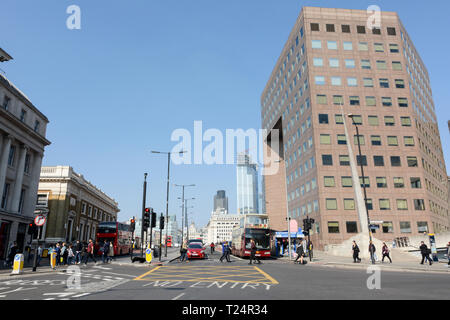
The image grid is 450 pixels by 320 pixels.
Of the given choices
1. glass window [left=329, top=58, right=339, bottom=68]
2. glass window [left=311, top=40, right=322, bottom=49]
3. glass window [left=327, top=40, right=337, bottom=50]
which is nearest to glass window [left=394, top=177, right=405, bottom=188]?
glass window [left=329, top=58, right=339, bottom=68]

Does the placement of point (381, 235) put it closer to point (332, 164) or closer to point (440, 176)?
point (332, 164)

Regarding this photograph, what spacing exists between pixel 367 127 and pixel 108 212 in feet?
192

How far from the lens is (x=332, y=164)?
5269cm

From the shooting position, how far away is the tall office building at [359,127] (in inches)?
2029

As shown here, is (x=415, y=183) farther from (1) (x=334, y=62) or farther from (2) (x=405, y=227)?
(1) (x=334, y=62)

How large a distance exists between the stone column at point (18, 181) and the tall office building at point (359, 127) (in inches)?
1603

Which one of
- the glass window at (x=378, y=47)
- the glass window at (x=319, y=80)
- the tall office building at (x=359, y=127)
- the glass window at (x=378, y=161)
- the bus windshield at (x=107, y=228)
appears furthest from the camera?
the glass window at (x=378, y=47)

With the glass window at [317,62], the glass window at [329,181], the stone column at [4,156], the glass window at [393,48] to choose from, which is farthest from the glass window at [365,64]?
the stone column at [4,156]

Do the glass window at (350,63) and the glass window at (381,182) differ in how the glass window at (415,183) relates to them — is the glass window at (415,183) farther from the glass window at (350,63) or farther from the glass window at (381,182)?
the glass window at (350,63)

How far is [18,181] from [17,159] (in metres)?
2.38

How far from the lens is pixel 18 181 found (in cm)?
3350

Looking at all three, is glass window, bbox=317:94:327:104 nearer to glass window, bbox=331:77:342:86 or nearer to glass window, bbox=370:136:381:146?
glass window, bbox=331:77:342:86

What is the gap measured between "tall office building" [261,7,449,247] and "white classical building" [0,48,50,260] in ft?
131

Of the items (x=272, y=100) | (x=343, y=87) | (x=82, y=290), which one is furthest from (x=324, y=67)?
(x=82, y=290)
